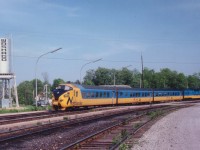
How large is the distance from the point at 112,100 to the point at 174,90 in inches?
1091

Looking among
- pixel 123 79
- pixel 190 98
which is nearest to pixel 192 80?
pixel 123 79

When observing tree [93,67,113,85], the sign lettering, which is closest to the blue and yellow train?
the sign lettering

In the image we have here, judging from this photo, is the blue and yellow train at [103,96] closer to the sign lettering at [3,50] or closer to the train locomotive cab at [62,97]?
the train locomotive cab at [62,97]

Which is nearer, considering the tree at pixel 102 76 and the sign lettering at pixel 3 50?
the sign lettering at pixel 3 50

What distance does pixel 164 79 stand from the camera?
167750 millimetres

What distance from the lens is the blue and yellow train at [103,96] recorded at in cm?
3817

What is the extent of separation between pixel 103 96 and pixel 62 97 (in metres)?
11.2

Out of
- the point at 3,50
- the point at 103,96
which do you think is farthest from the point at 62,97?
the point at 3,50


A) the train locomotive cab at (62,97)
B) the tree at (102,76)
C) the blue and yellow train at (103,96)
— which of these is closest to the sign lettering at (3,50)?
the blue and yellow train at (103,96)

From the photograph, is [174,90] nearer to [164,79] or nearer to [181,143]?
[181,143]

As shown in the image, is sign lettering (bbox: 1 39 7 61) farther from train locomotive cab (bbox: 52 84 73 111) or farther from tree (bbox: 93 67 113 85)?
tree (bbox: 93 67 113 85)

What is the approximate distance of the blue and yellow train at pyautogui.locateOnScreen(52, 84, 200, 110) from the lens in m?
38.2

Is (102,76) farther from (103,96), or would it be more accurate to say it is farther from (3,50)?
(103,96)

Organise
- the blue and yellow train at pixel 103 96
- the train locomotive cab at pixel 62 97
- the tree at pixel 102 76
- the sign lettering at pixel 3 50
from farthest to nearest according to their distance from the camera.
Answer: the tree at pixel 102 76 → the sign lettering at pixel 3 50 → the blue and yellow train at pixel 103 96 → the train locomotive cab at pixel 62 97
